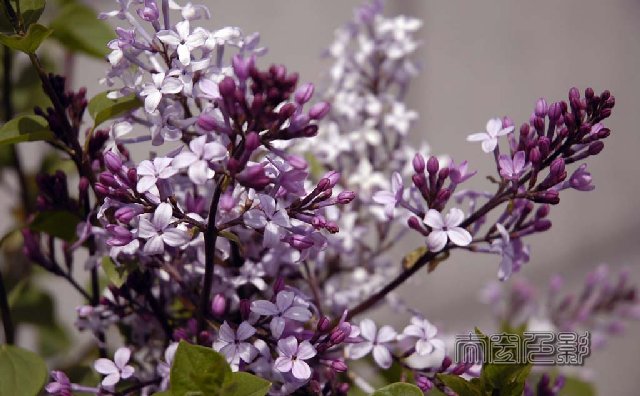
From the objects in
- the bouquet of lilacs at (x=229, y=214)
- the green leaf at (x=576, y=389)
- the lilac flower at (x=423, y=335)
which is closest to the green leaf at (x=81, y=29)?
the bouquet of lilacs at (x=229, y=214)

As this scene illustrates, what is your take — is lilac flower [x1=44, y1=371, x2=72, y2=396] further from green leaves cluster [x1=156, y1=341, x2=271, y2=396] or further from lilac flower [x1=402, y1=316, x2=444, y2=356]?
lilac flower [x1=402, y1=316, x2=444, y2=356]

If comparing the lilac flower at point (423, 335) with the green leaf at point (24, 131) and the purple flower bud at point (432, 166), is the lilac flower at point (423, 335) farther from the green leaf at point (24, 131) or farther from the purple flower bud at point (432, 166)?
the green leaf at point (24, 131)

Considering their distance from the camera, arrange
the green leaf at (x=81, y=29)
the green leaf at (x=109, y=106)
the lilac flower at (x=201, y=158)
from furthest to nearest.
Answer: the green leaf at (x=81, y=29) < the green leaf at (x=109, y=106) < the lilac flower at (x=201, y=158)

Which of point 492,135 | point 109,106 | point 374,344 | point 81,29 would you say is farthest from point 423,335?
point 81,29

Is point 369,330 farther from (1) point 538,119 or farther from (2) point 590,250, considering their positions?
(2) point 590,250

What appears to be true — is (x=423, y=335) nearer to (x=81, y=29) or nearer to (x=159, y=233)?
(x=159, y=233)

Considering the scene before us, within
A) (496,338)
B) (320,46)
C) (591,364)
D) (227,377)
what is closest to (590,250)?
(591,364)
